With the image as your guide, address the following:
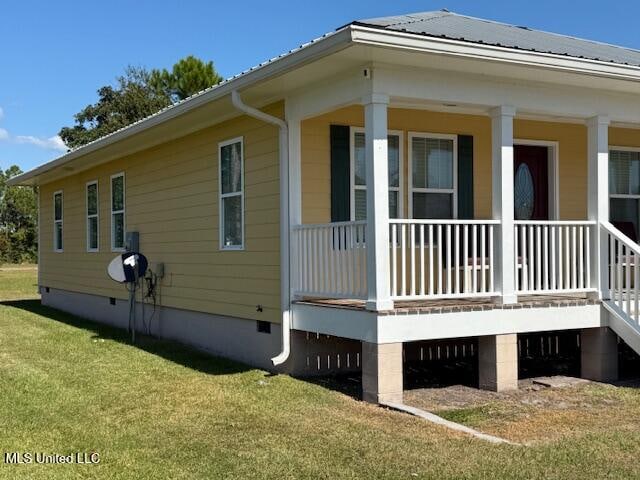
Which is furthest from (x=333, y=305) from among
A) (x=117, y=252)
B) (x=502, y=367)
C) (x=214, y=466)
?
(x=117, y=252)

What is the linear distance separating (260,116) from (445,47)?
7.66 feet

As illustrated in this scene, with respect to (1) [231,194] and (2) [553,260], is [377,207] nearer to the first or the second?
(2) [553,260]

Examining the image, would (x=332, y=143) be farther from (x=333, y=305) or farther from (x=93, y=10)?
(x=93, y=10)

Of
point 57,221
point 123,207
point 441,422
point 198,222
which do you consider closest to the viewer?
point 441,422

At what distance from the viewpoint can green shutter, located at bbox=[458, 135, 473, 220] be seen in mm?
9695

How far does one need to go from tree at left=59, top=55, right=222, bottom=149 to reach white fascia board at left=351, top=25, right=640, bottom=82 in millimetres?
30613

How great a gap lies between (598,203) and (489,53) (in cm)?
240

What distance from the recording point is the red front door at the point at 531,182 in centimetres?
1042

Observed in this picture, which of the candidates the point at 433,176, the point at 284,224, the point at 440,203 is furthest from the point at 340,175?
the point at 440,203

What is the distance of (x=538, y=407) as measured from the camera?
715 centimetres

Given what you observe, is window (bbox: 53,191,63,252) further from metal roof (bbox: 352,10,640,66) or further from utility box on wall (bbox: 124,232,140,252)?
metal roof (bbox: 352,10,640,66)

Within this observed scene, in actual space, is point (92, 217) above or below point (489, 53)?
below

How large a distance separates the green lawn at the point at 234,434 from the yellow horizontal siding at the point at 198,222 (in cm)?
109

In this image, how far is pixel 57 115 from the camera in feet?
149
